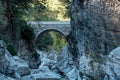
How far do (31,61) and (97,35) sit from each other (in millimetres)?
14425

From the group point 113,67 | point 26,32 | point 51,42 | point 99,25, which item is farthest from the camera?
point 51,42

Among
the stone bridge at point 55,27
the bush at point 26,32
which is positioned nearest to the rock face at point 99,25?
the bush at point 26,32

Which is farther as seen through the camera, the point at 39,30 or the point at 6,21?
the point at 39,30

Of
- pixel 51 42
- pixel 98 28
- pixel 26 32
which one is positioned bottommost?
pixel 51 42

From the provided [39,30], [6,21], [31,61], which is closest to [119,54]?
[6,21]

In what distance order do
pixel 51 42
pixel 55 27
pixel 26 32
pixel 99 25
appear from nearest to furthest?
pixel 99 25
pixel 26 32
pixel 55 27
pixel 51 42

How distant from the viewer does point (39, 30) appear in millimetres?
32812

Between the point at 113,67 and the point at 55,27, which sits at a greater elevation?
the point at 113,67

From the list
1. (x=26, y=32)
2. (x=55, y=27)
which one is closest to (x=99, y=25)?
(x=26, y=32)

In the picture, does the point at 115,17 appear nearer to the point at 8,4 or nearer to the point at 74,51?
the point at 74,51

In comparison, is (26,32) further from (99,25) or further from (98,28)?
(99,25)

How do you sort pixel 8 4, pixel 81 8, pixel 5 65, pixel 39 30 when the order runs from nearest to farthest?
1. pixel 5 65
2. pixel 81 8
3. pixel 8 4
4. pixel 39 30

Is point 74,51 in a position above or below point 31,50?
above

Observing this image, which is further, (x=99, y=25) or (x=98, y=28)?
(x=98, y=28)
